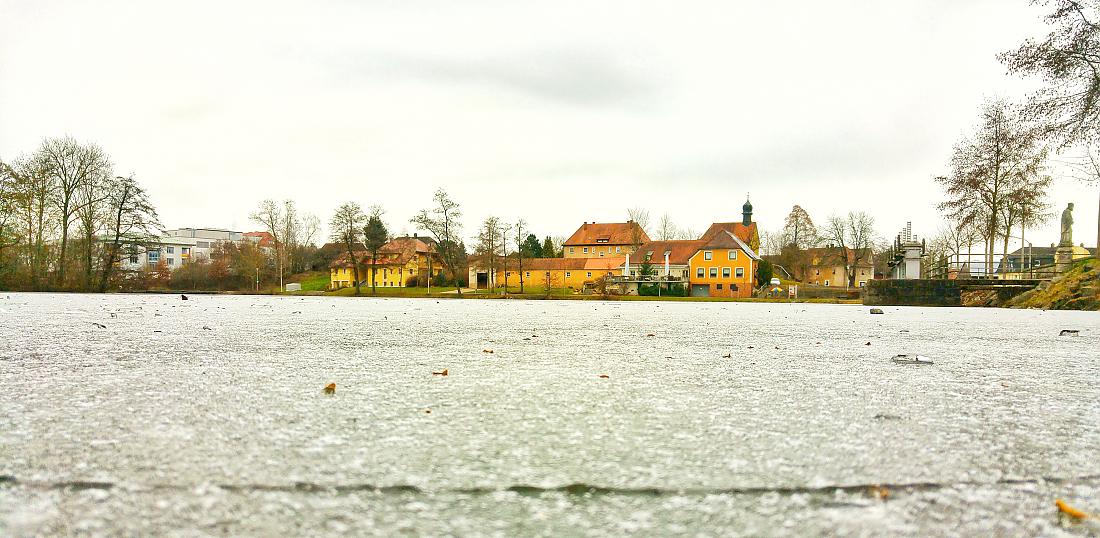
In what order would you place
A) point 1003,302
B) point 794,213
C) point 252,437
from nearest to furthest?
1. point 252,437
2. point 1003,302
3. point 794,213

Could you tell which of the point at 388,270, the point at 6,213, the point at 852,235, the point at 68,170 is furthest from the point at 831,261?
the point at 6,213

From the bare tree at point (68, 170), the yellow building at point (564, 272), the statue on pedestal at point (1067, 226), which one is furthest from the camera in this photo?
the yellow building at point (564, 272)

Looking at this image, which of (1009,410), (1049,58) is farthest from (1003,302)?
(1009,410)

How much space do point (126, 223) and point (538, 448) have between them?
1608 inches

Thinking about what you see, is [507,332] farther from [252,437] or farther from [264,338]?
[252,437]

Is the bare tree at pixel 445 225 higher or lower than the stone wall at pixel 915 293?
higher

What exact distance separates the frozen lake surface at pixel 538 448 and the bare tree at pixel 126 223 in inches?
1440

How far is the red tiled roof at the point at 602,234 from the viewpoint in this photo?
95162mm

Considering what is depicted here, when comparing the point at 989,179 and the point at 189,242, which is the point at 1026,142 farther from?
the point at 189,242

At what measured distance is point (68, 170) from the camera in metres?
32.1

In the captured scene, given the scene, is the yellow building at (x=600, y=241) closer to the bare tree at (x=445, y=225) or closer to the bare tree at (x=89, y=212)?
the bare tree at (x=445, y=225)

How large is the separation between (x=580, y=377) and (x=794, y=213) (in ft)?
248

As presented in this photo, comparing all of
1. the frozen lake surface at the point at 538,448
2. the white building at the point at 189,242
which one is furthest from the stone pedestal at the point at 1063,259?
the white building at the point at 189,242

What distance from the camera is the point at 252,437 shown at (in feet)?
5.96
